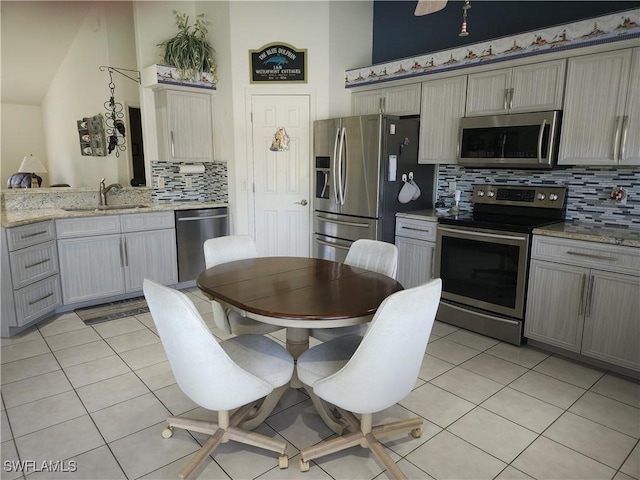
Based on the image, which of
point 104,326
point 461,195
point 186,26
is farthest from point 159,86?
point 461,195

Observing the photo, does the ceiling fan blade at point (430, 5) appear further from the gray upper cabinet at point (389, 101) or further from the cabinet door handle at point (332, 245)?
the cabinet door handle at point (332, 245)

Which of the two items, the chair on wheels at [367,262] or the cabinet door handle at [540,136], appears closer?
the chair on wheels at [367,262]

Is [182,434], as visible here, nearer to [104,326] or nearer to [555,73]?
[104,326]

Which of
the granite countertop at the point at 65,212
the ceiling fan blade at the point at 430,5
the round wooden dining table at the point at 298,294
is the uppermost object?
the ceiling fan blade at the point at 430,5

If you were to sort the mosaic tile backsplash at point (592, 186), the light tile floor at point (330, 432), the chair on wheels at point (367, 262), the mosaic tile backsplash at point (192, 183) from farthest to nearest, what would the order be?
1. the mosaic tile backsplash at point (192, 183)
2. the mosaic tile backsplash at point (592, 186)
3. the chair on wheels at point (367, 262)
4. the light tile floor at point (330, 432)

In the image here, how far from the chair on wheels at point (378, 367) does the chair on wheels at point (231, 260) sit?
55cm

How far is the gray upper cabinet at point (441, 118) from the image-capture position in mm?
3635

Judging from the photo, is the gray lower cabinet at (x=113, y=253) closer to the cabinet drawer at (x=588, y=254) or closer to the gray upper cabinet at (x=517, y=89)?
the gray upper cabinet at (x=517, y=89)

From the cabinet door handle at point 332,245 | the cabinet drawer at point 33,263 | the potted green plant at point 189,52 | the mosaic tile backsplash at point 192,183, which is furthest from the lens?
the mosaic tile backsplash at point 192,183

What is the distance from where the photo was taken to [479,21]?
3832 millimetres

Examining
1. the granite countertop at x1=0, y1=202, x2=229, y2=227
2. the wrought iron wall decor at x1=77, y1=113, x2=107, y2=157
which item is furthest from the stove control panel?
the wrought iron wall decor at x1=77, y1=113, x2=107, y2=157

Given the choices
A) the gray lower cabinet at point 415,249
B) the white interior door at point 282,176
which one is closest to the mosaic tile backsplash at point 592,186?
the gray lower cabinet at point 415,249

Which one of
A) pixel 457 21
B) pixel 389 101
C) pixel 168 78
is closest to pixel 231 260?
pixel 389 101

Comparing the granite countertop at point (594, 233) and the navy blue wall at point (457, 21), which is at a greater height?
the navy blue wall at point (457, 21)
